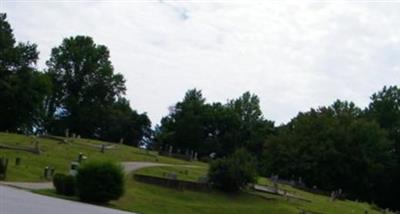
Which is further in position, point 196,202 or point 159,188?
point 159,188

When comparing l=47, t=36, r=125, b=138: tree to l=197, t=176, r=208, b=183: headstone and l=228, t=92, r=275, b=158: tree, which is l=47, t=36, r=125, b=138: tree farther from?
l=197, t=176, r=208, b=183: headstone

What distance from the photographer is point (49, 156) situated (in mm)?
57188

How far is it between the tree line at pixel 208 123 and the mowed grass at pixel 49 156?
2182cm

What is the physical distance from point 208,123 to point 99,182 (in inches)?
3606

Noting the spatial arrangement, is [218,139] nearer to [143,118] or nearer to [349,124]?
[143,118]

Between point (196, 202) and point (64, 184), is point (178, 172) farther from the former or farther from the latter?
point (64, 184)

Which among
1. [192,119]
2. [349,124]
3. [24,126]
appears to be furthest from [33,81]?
[349,124]

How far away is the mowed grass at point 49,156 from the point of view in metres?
45.1

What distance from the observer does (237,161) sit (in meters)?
59.7

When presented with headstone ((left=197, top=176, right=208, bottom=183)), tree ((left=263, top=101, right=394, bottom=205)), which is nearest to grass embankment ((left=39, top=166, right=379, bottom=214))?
headstone ((left=197, top=176, right=208, bottom=183))

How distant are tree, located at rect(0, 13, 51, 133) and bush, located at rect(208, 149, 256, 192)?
42.7 metres

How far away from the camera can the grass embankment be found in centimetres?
4425

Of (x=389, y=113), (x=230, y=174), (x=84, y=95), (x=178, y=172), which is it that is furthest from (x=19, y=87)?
(x=389, y=113)

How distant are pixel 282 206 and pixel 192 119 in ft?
226
